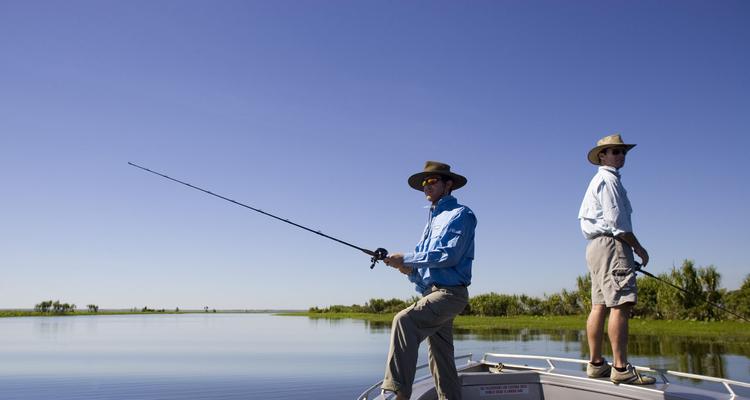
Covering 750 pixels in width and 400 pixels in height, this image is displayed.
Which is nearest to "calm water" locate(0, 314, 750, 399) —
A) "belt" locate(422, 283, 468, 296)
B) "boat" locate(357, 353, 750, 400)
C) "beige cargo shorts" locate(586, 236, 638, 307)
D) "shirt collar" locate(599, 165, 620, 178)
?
"boat" locate(357, 353, 750, 400)

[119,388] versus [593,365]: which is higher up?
[593,365]

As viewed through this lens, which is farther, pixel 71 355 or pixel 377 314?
pixel 377 314

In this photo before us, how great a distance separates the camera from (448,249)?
4.01 metres

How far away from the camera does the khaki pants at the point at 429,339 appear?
3.86 metres

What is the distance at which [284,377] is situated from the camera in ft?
46.9

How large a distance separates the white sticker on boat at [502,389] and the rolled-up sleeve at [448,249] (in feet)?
5.54

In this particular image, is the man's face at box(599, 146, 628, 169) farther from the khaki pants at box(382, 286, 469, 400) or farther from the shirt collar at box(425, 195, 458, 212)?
the khaki pants at box(382, 286, 469, 400)

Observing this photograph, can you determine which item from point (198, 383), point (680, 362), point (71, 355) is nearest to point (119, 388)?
point (198, 383)

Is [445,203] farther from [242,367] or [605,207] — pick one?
[242,367]

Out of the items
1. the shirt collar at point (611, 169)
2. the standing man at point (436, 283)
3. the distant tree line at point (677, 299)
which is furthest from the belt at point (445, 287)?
the distant tree line at point (677, 299)

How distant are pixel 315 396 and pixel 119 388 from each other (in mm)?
5243

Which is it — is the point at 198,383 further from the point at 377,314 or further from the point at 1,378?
the point at 377,314

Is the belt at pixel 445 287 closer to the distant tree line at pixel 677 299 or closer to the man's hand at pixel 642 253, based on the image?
the man's hand at pixel 642 253

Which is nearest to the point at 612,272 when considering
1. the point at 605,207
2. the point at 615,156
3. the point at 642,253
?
the point at 642,253
